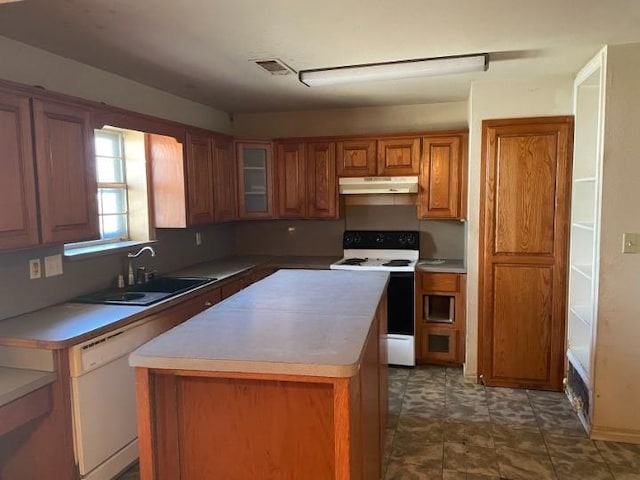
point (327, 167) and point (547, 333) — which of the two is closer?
point (547, 333)

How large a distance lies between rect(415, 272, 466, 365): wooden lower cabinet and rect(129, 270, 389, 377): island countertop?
1499 millimetres

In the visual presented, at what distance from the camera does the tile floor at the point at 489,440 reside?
2523 millimetres

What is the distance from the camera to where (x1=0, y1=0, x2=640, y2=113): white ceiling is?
82.2 inches

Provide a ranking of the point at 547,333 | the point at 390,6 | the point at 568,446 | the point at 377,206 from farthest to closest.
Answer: the point at 377,206, the point at 547,333, the point at 568,446, the point at 390,6

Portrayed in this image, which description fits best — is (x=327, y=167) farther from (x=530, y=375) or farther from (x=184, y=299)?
(x=530, y=375)

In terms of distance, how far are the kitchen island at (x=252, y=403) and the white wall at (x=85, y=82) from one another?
1.82 meters

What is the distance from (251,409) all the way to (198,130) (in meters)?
2.65

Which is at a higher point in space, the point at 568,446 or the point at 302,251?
the point at 302,251

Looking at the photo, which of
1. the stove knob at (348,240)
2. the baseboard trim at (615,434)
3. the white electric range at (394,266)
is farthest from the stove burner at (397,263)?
the baseboard trim at (615,434)

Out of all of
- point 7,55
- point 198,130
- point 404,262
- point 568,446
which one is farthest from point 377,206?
point 7,55

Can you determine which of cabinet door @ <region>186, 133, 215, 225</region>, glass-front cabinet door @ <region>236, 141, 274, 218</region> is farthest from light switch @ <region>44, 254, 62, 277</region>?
glass-front cabinet door @ <region>236, 141, 274, 218</region>

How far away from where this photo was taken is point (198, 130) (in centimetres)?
369

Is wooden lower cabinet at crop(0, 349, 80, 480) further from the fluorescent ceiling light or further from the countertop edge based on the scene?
the fluorescent ceiling light

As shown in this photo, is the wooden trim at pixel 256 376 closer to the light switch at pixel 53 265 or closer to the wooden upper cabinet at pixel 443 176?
the light switch at pixel 53 265
